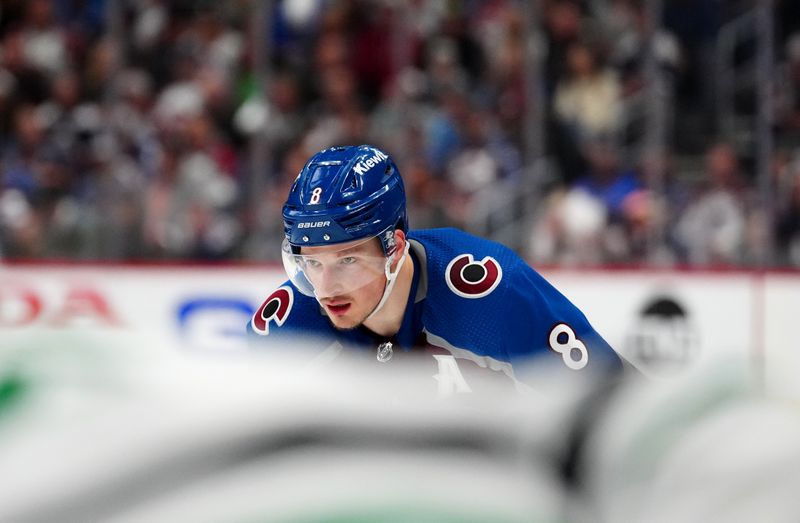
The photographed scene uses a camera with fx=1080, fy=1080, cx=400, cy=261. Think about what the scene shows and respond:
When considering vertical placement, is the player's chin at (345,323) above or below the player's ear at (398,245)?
below

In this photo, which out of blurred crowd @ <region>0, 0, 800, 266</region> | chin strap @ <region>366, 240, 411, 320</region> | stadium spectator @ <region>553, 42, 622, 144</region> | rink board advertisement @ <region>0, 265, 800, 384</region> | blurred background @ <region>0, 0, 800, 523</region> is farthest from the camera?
stadium spectator @ <region>553, 42, 622, 144</region>

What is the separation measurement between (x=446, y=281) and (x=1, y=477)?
6.79 feet

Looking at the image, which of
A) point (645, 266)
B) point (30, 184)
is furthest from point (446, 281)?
point (30, 184)

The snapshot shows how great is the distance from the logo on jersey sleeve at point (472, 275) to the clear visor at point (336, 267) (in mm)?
189

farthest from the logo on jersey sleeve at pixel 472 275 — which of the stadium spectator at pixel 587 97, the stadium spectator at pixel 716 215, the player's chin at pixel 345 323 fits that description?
the stadium spectator at pixel 587 97

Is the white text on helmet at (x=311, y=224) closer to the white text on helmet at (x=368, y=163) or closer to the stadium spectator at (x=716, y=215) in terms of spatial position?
the white text on helmet at (x=368, y=163)

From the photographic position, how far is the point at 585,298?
20.7ft

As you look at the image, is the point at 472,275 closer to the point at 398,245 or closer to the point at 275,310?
the point at 398,245

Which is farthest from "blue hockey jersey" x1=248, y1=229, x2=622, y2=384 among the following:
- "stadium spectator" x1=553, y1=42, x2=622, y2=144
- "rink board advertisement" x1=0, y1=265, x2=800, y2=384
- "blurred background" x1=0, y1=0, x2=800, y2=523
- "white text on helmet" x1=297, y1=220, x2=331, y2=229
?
"stadium spectator" x1=553, y1=42, x2=622, y2=144

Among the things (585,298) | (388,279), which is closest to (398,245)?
(388,279)

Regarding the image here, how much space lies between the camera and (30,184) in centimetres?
702

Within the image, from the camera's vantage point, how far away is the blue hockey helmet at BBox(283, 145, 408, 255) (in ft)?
8.36

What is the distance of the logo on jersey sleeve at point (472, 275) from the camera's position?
2.71 meters

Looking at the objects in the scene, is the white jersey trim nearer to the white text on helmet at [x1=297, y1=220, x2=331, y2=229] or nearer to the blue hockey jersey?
the blue hockey jersey
